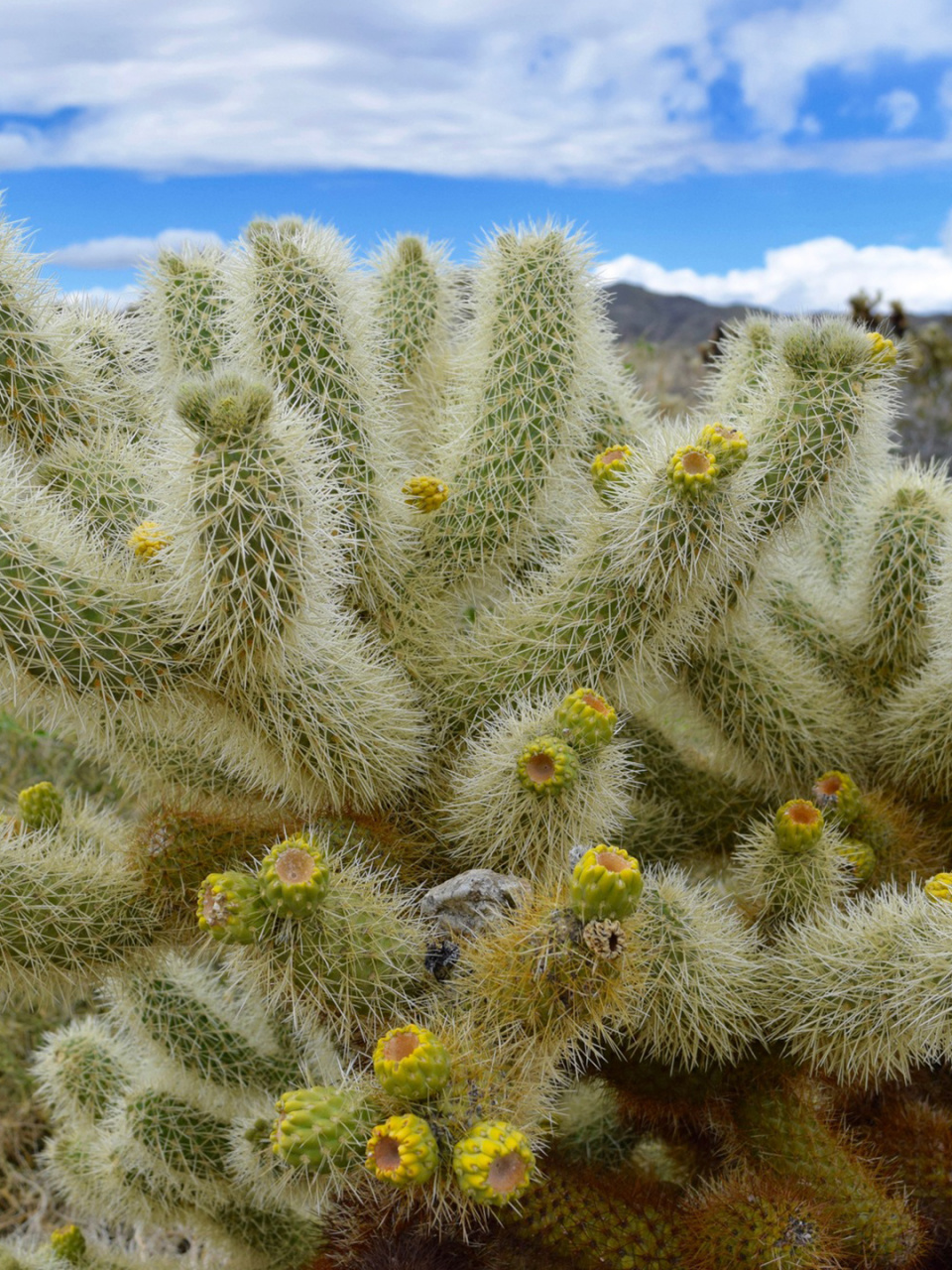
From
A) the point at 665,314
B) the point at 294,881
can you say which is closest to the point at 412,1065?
the point at 294,881

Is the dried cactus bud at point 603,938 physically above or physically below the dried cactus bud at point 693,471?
below

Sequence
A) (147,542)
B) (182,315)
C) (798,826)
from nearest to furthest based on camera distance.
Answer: (147,542) → (798,826) → (182,315)

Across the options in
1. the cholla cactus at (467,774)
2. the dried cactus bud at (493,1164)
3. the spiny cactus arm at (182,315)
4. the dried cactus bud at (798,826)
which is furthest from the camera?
the spiny cactus arm at (182,315)

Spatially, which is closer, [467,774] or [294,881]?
[294,881]

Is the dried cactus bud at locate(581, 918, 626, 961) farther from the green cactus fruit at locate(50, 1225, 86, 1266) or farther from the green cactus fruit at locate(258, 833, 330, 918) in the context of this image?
the green cactus fruit at locate(50, 1225, 86, 1266)

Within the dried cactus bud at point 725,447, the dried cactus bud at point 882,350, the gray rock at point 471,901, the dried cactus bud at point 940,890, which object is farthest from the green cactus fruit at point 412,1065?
the dried cactus bud at point 882,350

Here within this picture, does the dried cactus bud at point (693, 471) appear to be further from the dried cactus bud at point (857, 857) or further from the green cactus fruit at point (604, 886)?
the dried cactus bud at point (857, 857)

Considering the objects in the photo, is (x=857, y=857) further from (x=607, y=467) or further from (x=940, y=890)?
(x=607, y=467)
